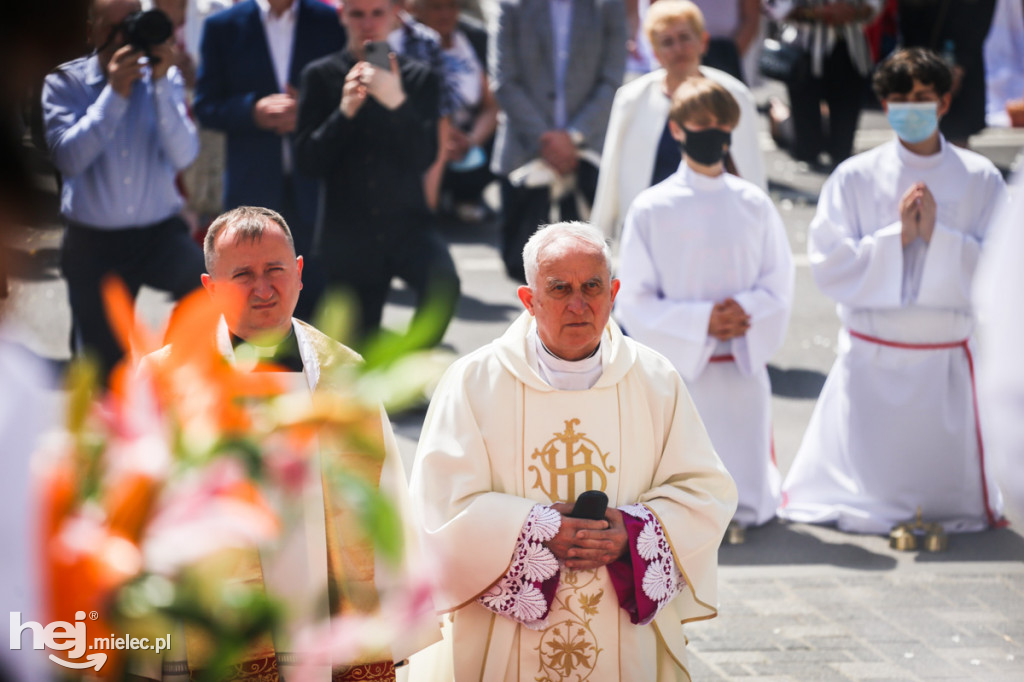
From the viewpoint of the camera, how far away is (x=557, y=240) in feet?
12.9

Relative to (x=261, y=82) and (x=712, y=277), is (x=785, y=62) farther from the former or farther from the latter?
(x=712, y=277)

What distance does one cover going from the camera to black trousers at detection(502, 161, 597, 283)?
9016mm

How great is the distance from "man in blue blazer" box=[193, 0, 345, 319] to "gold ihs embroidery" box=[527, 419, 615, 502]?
415 cm

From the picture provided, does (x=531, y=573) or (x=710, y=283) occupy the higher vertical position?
(x=710, y=283)

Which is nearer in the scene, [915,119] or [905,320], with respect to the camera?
[915,119]

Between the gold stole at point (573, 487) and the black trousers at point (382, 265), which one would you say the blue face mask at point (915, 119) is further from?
the gold stole at point (573, 487)

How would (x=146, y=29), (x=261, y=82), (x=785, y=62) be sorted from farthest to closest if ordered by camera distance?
(x=785, y=62), (x=261, y=82), (x=146, y=29)

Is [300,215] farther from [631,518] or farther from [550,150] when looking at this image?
[631,518]

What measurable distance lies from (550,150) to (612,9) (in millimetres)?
1065

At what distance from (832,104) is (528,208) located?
4.89 meters

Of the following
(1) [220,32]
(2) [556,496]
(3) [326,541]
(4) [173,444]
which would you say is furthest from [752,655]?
(1) [220,32]

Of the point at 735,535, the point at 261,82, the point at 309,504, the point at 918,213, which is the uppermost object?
the point at 261,82

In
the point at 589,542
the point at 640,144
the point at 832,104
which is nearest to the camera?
the point at 589,542

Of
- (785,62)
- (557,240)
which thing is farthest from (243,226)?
(785,62)
